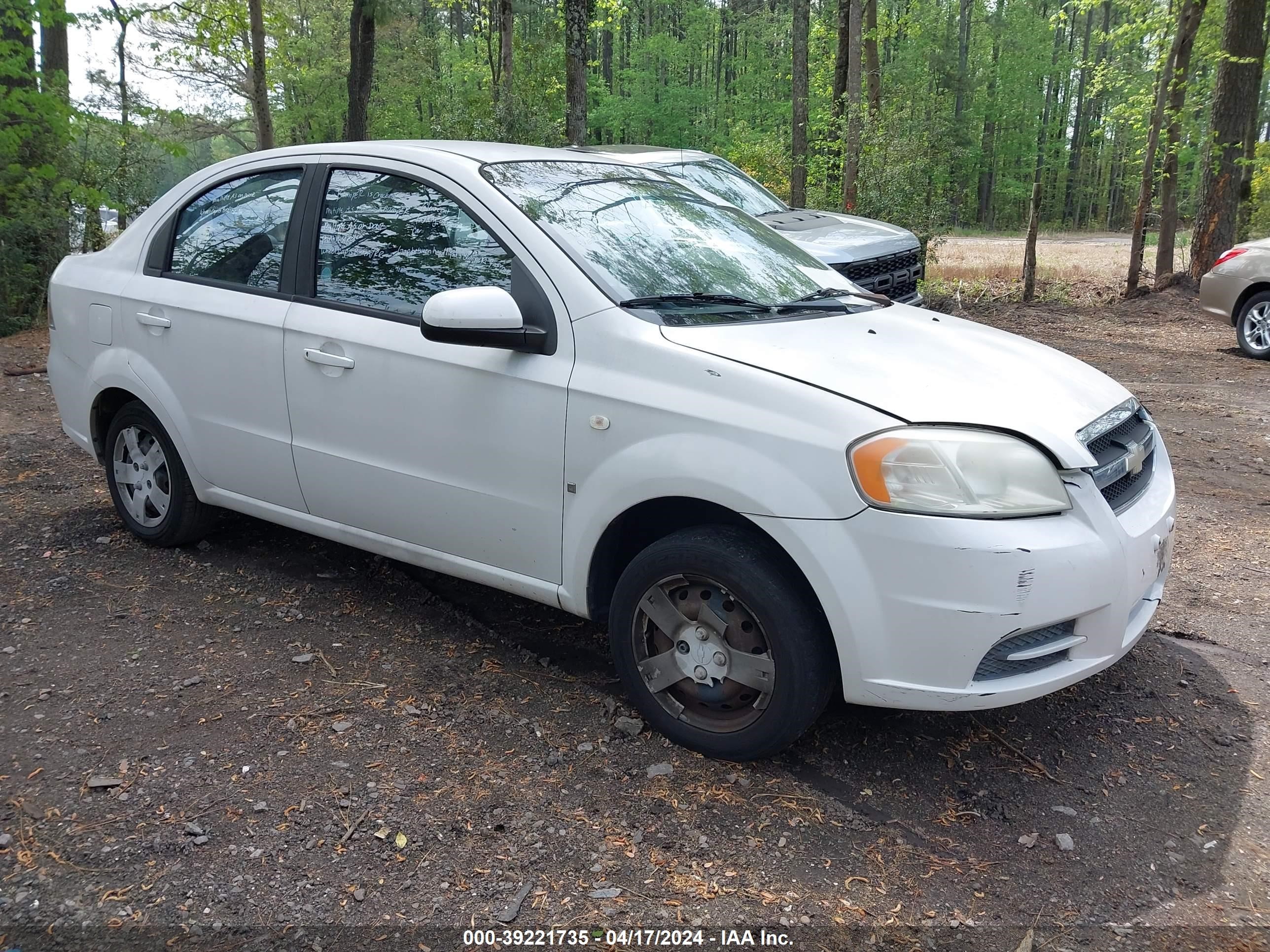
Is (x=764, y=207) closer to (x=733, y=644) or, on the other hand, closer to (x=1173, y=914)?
(x=733, y=644)

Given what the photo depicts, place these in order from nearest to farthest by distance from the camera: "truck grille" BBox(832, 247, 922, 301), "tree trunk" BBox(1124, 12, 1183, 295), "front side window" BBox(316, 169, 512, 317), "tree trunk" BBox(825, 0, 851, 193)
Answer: "front side window" BBox(316, 169, 512, 317), "truck grille" BBox(832, 247, 922, 301), "tree trunk" BBox(1124, 12, 1183, 295), "tree trunk" BBox(825, 0, 851, 193)

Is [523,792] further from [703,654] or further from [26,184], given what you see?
[26,184]

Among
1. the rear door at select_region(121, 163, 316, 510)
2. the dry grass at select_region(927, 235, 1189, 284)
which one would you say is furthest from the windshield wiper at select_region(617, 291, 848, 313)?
the dry grass at select_region(927, 235, 1189, 284)

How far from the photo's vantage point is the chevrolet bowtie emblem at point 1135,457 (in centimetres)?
317

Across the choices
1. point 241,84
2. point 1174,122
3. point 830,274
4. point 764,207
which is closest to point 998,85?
point 241,84

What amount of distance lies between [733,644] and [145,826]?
5.74 ft

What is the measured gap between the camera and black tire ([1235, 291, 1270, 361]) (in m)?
10.4

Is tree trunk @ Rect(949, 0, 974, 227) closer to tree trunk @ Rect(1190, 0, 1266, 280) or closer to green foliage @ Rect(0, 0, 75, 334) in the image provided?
tree trunk @ Rect(1190, 0, 1266, 280)

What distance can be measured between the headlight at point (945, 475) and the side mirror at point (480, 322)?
1.17 meters

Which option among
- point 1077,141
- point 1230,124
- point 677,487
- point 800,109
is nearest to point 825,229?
point 677,487

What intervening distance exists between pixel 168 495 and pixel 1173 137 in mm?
15989

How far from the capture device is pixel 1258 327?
10.5m

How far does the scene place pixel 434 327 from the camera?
327 centimetres

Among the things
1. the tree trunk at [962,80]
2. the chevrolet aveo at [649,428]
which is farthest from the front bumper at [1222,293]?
the tree trunk at [962,80]
